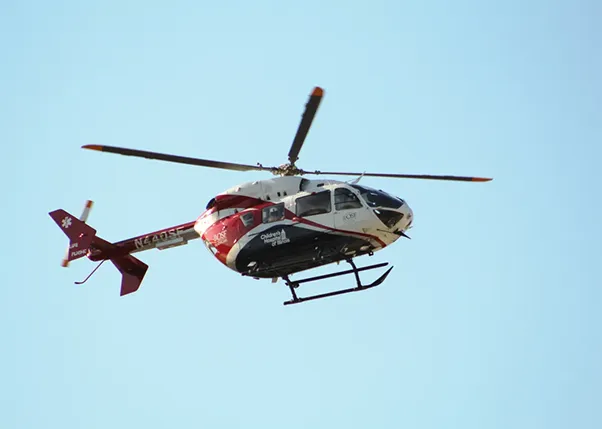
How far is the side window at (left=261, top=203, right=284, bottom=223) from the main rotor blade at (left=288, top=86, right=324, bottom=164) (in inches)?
36.8

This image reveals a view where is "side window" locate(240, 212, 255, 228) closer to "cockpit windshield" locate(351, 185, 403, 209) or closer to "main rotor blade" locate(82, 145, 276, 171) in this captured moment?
"main rotor blade" locate(82, 145, 276, 171)

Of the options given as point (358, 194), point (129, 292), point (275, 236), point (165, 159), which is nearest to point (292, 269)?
point (275, 236)

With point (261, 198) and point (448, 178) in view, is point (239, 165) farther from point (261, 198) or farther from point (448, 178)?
point (448, 178)

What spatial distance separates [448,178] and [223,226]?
13.9 ft

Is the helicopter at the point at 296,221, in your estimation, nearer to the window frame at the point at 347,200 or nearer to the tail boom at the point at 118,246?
the window frame at the point at 347,200

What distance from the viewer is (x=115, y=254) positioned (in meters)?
19.4

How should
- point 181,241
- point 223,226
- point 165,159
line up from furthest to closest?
point 181,241, point 223,226, point 165,159

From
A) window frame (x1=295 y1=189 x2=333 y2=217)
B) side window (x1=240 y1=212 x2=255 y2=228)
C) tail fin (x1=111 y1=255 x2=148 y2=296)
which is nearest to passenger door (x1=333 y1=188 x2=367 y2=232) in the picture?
window frame (x1=295 y1=189 x2=333 y2=217)

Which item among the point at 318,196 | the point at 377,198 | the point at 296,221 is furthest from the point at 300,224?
the point at 377,198

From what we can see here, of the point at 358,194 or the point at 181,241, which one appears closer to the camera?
the point at 358,194

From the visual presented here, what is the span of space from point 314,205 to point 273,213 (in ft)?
2.68

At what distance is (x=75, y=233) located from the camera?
63.7ft

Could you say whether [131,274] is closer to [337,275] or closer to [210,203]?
[210,203]

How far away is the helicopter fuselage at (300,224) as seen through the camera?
16.3 m
